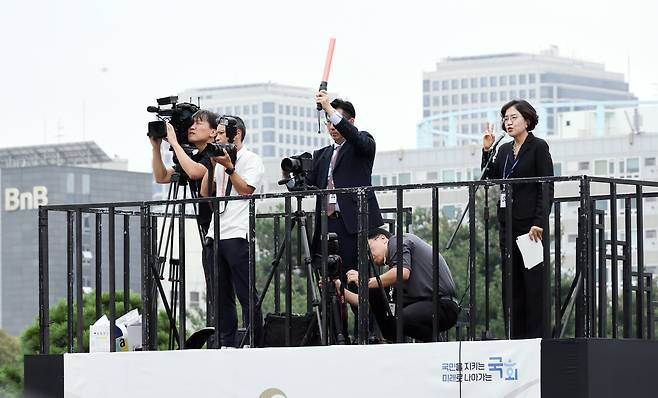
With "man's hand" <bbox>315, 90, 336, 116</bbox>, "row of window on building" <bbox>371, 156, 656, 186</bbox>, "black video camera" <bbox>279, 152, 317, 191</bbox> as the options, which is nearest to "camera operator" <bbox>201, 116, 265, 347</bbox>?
"black video camera" <bbox>279, 152, 317, 191</bbox>

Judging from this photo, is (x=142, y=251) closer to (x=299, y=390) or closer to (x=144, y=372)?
(x=144, y=372)

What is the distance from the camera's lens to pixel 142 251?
36.6 feet

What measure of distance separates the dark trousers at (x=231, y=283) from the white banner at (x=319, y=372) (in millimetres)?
450

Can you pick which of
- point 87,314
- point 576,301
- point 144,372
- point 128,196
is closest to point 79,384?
point 144,372

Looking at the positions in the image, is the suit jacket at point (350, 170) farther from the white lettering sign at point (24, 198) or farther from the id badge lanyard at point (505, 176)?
the white lettering sign at point (24, 198)

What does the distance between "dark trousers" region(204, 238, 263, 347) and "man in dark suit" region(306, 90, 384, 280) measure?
517 millimetres

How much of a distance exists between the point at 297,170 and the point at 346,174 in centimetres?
39

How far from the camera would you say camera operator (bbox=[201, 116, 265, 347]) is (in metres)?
11.0

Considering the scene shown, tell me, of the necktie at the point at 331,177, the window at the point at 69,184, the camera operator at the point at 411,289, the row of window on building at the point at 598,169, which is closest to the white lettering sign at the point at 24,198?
the window at the point at 69,184

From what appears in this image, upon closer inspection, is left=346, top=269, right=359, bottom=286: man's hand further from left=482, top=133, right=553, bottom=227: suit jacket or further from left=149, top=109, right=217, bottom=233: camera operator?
left=149, top=109, right=217, bottom=233: camera operator

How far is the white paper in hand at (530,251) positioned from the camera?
387 inches

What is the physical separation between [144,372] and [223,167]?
4.80 feet

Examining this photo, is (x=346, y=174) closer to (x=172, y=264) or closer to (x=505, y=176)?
(x=505, y=176)

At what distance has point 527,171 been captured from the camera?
33.6 feet
